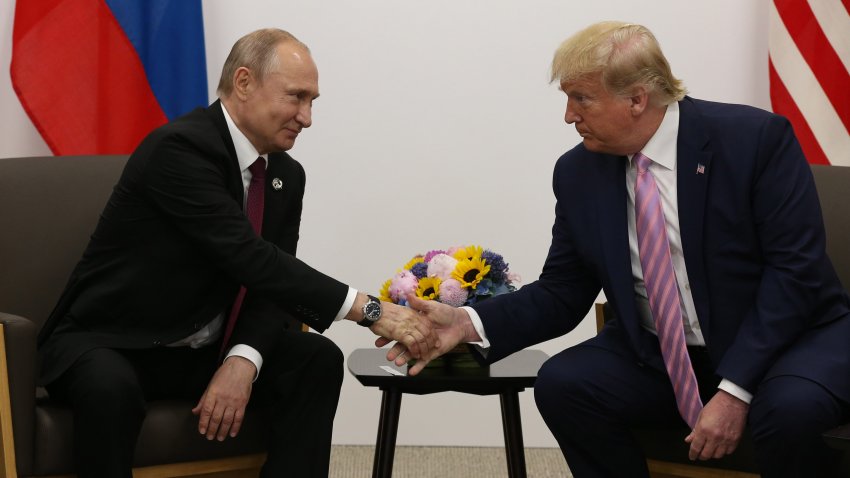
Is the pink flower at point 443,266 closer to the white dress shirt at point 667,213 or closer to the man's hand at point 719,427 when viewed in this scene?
the white dress shirt at point 667,213

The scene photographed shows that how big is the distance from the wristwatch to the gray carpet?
1.34 m

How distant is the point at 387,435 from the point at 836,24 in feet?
7.53

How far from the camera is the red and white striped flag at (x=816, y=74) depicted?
155 inches

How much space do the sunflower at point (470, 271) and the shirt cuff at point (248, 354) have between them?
590 millimetres

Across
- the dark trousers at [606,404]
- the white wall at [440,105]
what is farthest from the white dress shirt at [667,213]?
the white wall at [440,105]

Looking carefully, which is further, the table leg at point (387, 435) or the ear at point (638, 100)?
the table leg at point (387, 435)

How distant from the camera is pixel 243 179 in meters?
2.99

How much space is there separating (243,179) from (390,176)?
4.60 feet

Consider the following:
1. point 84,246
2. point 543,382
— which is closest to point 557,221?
point 543,382

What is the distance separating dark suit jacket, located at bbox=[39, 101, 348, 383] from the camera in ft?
9.04

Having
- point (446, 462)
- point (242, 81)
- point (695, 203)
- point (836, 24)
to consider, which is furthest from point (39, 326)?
point (836, 24)

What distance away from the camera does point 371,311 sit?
113 inches

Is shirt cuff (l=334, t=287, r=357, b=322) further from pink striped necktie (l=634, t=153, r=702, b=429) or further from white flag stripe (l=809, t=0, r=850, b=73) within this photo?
white flag stripe (l=809, t=0, r=850, b=73)

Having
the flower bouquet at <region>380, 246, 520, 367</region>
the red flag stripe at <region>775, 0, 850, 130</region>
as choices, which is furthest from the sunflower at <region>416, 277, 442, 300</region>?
the red flag stripe at <region>775, 0, 850, 130</region>
